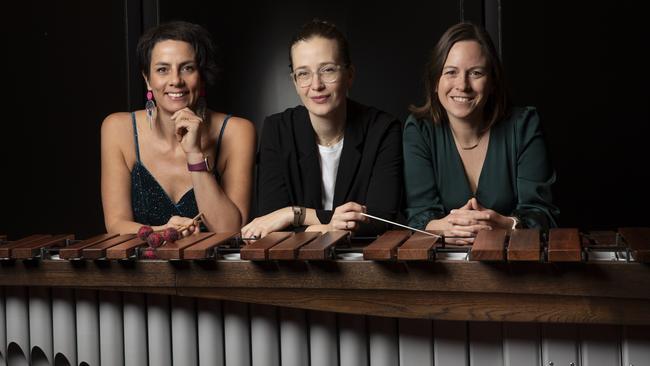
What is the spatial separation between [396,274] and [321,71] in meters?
1.04

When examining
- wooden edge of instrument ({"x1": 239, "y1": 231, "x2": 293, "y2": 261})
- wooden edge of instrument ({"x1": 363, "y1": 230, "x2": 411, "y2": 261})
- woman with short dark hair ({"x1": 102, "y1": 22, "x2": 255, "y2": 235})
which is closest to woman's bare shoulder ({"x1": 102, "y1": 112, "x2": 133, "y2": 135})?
woman with short dark hair ({"x1": 102, "y1": 22, "x2": 255, "y2": 235})

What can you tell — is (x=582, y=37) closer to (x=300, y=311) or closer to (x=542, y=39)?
(x=542, y=39)

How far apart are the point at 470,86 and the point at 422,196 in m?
0.39

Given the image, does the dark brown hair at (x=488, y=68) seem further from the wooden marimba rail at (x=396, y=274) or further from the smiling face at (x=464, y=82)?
the wooden marimba rail at (x=396, y=274)

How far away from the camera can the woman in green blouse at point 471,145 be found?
10.4 feet

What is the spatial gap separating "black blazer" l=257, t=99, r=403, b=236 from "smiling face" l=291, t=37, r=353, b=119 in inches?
4.7

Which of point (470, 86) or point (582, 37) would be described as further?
point (582, 37)

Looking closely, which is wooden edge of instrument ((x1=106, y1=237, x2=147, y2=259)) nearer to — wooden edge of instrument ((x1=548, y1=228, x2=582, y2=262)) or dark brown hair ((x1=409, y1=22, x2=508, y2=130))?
wooden edge of instrument ((x1=548, y1=228, x2=582, y2=262))

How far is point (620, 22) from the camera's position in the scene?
4.43m

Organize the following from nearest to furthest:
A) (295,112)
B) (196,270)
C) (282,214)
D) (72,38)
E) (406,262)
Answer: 1. (406,262)
2. (196,270)
3. (282,214)
4. (295,112)
5. (72,38)

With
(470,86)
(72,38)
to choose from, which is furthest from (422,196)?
(72,38)

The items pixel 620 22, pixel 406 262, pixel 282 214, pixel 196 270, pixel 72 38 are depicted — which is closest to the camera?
pixel 406 262

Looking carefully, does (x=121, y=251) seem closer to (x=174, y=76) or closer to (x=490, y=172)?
(x=174, y=76)

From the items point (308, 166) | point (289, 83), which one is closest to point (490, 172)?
point (308, 166)
